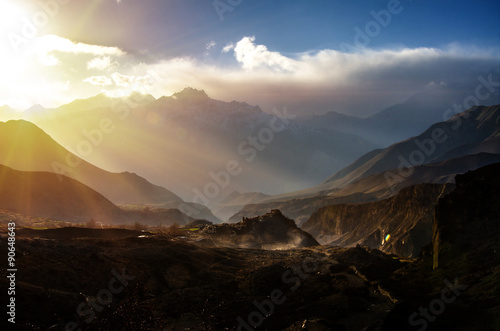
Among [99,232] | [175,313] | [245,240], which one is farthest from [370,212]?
[175,313]

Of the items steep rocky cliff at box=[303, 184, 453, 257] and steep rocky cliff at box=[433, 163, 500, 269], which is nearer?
steep rocky cliff at box=[433, 163, 500, 269]

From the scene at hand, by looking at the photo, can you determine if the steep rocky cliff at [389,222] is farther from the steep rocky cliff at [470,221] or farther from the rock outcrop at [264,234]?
the steep rocky cliff at [470,221]

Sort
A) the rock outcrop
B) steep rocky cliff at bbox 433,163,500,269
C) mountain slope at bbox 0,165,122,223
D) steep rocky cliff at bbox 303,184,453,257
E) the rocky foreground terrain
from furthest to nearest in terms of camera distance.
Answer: mountain slope at bbox 0,165,122,223
steep rocky cliff at bbox 303,184,453,257
the rock outcrop
steep rocky cliff at bbox 433,163,500,269
the rocky foreground terrain

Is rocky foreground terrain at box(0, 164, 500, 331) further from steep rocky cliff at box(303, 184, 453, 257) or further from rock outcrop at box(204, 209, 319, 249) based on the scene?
steep rocky cliff at box(303, 184, 453, 257)

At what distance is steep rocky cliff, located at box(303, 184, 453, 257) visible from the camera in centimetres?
10856

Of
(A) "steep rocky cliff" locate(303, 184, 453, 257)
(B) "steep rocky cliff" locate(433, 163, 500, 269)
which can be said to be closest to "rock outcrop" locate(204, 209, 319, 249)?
(A) "steep rocky cliff" locate(303, 184, 453, 257)

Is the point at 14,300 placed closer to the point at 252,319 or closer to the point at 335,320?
the point at 252,319

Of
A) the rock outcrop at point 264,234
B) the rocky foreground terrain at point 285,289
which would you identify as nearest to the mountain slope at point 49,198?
the rock outcrop at point 264,234

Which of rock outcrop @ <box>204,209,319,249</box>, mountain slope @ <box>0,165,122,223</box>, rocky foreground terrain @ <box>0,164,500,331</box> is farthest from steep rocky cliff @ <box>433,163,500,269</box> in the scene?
mountain slope @ <box>0,165,122,223</box>

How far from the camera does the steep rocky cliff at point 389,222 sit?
108562 millimetres

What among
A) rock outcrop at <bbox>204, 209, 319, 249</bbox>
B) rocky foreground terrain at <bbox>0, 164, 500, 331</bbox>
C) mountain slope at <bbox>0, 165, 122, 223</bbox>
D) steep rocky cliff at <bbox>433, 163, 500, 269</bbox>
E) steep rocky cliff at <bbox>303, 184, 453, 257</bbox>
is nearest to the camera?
rocky foreground terrain at <bbox>0, 164, 500, 331</bbox>

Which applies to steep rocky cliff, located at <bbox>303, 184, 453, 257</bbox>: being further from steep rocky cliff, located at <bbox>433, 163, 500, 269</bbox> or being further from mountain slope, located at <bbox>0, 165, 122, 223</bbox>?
mountain slope, located at <bbox>0, 165, 122, 223</bbox>

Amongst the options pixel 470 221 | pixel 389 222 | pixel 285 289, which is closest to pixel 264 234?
pixel 389 222

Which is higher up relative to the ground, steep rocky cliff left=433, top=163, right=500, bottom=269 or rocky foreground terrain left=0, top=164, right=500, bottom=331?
Answer: steep rocky cliff left=433, top=163, right=500, bottom=269
